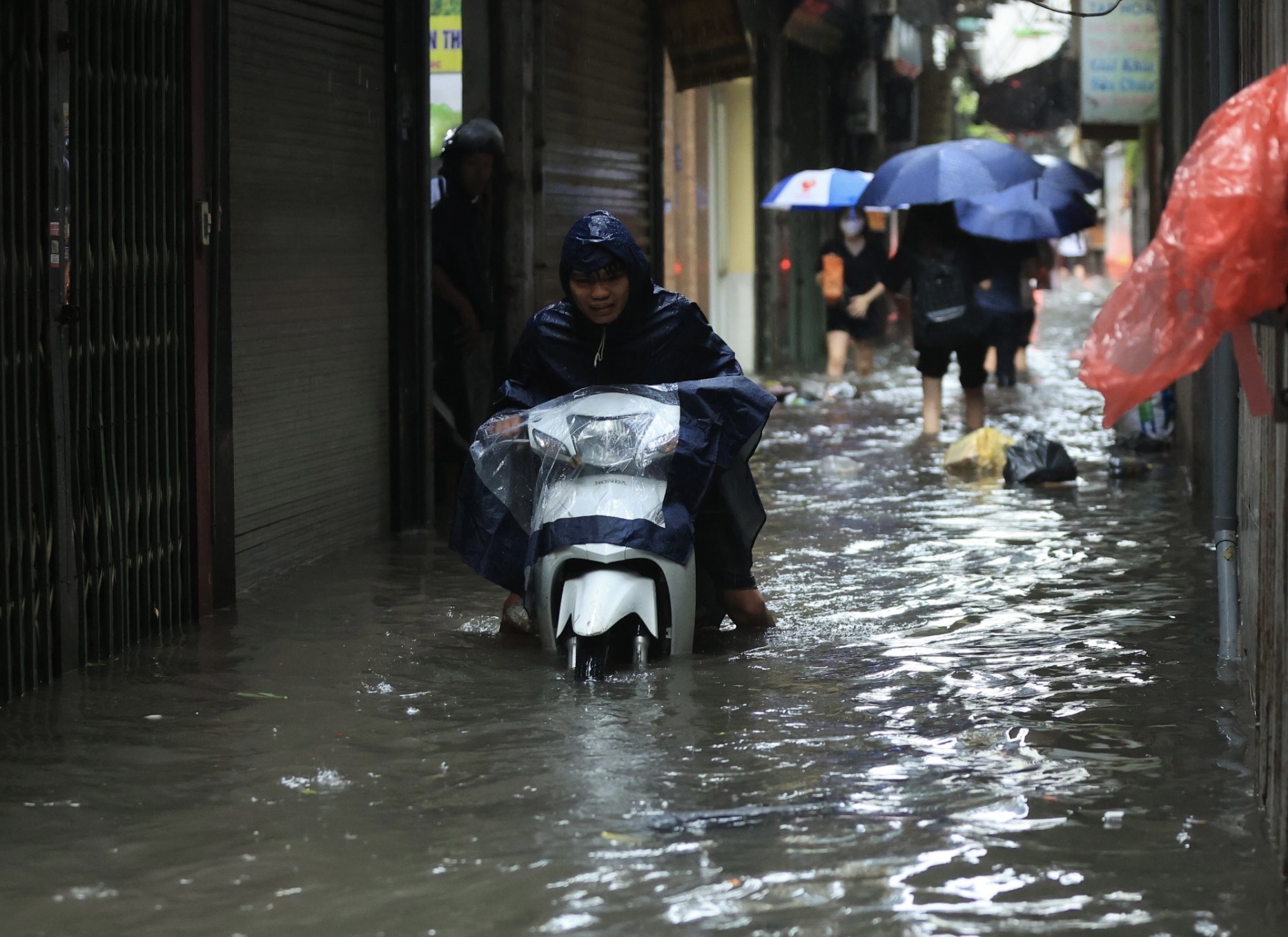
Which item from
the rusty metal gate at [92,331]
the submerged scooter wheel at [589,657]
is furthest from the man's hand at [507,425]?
the rusty metal gate at [92,331]

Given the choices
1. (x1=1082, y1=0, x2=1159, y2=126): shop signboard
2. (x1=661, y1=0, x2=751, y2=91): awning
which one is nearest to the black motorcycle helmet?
(x1=661, y1=0, x2=751, y2=91): awning

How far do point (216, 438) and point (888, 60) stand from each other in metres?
21.1

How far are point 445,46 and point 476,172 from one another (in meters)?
2.92

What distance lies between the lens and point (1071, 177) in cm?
1617

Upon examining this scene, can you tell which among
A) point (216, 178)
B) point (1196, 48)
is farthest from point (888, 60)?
point (216, 178)

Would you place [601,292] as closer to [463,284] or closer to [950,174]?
[463,284]

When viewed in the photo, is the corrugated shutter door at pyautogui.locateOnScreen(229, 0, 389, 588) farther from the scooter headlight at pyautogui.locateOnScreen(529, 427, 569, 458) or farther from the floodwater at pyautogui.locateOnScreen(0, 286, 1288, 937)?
the scooter headlight at pyautogui.locateOnScreen(529, 427, 569, 458)

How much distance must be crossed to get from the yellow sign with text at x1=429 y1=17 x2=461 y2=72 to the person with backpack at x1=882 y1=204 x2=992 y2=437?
3408 millimetres

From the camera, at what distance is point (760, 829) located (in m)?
4.34

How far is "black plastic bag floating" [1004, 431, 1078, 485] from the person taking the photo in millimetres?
11031

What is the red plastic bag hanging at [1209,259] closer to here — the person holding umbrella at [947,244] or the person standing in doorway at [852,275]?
the person holding umbrella at [947,244]

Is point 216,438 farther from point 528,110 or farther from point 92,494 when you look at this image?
point 528,110

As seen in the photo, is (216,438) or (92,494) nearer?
(92,494)

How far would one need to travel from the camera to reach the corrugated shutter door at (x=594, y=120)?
11.4 meters
